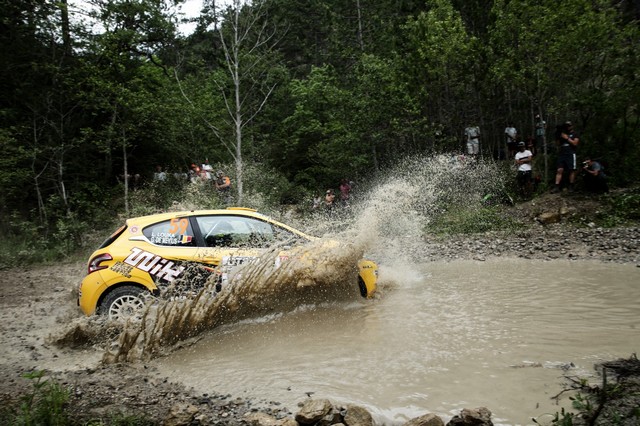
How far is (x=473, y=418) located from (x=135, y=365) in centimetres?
354

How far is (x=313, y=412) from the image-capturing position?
3.26 metres

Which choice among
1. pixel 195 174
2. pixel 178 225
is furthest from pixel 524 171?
pixel 195 174

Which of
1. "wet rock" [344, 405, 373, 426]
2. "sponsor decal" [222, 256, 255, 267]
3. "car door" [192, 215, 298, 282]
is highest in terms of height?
"car door" [192, 215, 298, 282]

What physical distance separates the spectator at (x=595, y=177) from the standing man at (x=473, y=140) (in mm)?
6054

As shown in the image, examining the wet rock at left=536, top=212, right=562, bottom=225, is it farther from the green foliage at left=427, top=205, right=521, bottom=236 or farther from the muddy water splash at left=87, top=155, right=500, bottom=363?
the muddy water splash at left=87, top=155, right=500, bottom=363

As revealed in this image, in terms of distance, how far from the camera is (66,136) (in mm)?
17281

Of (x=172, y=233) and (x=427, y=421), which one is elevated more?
(x=172, y=233)

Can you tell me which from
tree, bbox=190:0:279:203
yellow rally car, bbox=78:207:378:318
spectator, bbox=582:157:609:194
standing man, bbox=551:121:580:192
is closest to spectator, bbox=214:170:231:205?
tree, bbox=190:0:279:203

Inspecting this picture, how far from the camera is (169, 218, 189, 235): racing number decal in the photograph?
6.19 m

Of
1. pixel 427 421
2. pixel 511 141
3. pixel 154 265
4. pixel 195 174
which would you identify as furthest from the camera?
pixel 195 174

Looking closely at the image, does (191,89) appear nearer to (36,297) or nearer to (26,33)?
(26,33)

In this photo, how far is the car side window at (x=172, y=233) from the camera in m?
6.11

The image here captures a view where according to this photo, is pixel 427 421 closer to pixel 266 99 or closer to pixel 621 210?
pixel 621 210

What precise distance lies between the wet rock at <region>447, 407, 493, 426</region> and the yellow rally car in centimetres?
340
